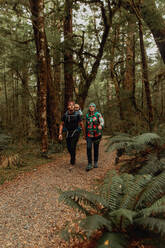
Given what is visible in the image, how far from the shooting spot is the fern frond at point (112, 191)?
2635 mm

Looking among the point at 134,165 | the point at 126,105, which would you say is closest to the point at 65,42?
the point at 126,105

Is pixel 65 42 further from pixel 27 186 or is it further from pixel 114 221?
pixel 114 221

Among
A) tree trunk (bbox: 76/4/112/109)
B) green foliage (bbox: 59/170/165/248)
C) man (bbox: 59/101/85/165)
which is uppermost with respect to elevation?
tree trunk (bbox: 76/4/112/109)

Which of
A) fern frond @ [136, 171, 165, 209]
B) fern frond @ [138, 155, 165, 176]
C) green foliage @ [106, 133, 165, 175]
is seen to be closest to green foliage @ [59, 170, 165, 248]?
fern frond @ [136, 171, 165, 209]

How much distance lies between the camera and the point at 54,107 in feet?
29.9

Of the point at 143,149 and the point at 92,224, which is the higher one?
the point at 143,149

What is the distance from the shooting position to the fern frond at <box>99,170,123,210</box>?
263 cm

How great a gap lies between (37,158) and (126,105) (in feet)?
20.9

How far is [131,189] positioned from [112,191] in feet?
0.93

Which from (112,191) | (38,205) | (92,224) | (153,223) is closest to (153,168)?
(112,191)

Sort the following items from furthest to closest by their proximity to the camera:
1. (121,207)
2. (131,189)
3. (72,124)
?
1. (72,124)
2. (131,189)
3. (121,207)

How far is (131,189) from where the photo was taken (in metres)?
Answer: 2.69

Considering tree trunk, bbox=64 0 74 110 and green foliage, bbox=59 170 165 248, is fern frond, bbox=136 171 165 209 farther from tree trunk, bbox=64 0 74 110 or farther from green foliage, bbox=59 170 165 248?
tree trunk, bbox=64 0 74 110

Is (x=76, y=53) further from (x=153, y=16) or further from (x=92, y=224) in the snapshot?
(x=92, y=224)
